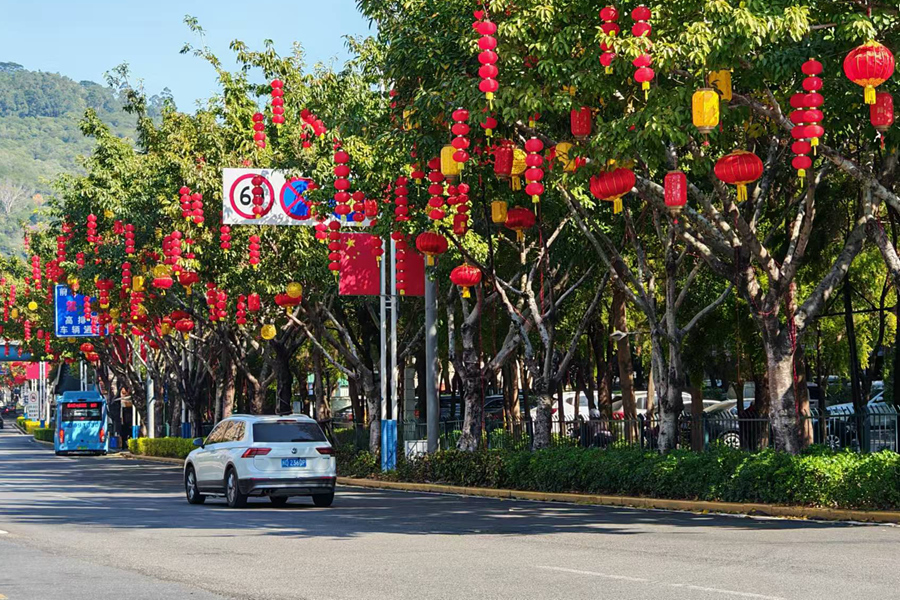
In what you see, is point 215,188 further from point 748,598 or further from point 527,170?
point 748,598

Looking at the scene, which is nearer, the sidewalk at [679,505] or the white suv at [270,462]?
the sidewalk at [679,505]

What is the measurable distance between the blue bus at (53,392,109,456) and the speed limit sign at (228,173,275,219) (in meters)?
37.8

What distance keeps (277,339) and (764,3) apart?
27939 millimetres

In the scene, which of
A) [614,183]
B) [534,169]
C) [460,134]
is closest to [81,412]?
[460,134]

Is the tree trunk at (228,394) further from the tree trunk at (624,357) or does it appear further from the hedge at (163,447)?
the tree trunk at (624,357)

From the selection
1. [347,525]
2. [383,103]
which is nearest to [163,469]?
[383,103]

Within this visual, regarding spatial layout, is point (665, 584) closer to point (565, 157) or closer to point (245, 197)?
point (565, 157)

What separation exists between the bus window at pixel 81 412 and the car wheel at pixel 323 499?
44.1 m

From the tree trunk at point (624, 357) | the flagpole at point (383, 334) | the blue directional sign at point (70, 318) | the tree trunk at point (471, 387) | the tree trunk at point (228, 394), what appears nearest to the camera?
the tree trunk at point (471, 387)

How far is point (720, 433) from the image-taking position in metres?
25.1

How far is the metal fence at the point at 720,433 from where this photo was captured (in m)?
22.2

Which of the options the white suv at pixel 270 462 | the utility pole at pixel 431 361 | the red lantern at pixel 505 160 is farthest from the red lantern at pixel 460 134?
the utility pole at pixel 431 361

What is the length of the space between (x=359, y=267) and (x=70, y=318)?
27.3m

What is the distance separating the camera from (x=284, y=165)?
32.9 meters
